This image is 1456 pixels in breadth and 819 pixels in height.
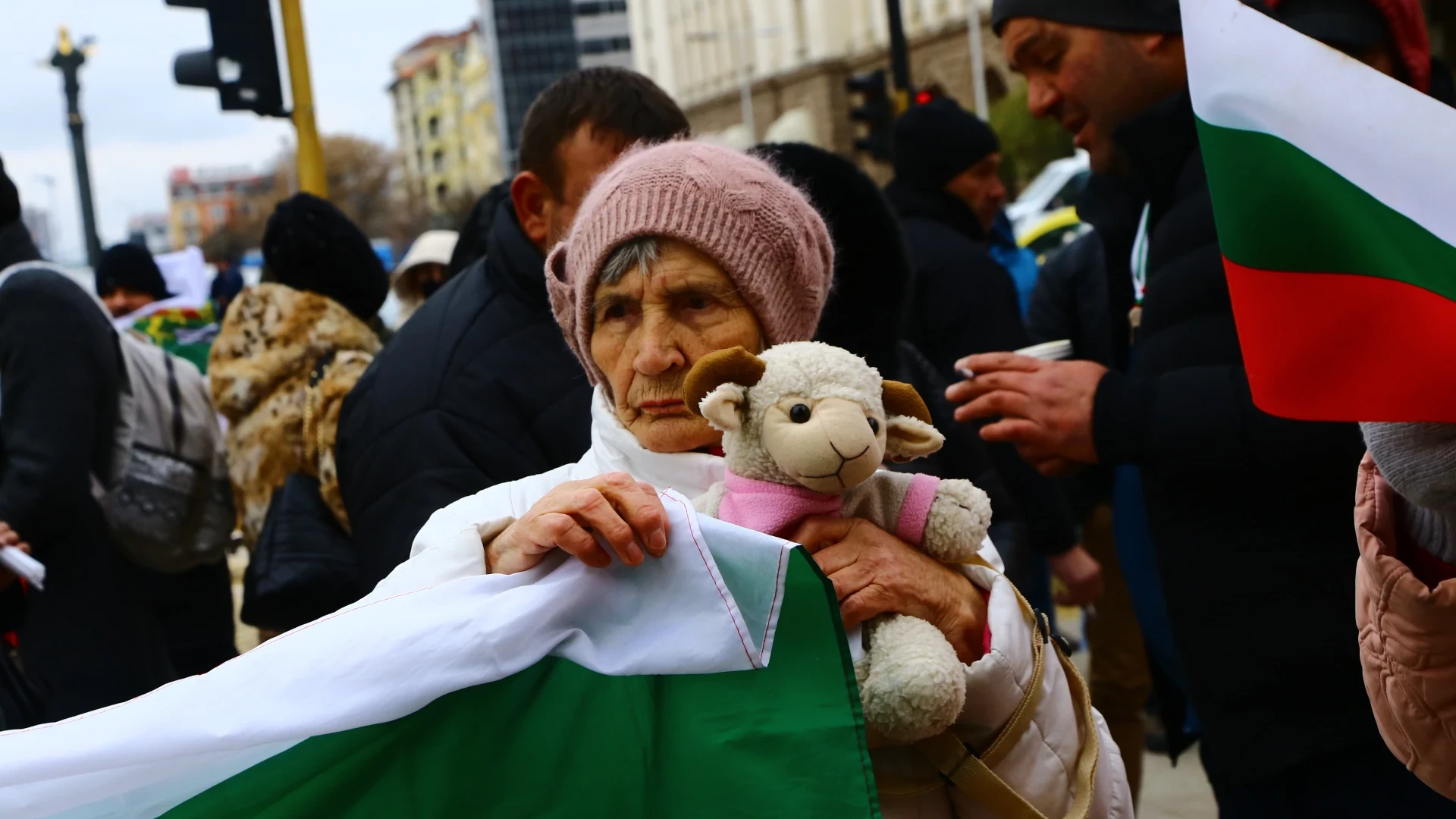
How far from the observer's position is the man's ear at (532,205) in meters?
3.06

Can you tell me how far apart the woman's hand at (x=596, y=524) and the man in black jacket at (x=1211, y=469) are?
1.13m

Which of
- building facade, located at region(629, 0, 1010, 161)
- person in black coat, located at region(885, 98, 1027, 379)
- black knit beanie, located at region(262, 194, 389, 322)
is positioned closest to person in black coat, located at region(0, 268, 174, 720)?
black knit beanie, located at region(262, 194, 389, 322)

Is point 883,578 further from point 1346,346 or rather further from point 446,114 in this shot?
point 446,114

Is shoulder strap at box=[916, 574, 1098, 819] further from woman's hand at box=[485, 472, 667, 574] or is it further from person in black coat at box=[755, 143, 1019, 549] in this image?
person in black coat at box=[755, 143, 1019, 549]

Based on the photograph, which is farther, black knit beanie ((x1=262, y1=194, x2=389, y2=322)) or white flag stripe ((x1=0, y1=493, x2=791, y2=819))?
black knit beanie ((x1=262, y1=194, x2=389, y2=322))

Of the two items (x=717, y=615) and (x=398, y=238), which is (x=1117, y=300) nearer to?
(x=717, y=615)

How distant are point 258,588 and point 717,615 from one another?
7.24 ft

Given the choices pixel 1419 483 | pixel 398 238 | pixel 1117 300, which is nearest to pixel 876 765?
pixel 1419 483

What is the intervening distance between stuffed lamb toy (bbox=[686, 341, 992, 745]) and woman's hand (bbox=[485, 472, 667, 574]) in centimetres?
14

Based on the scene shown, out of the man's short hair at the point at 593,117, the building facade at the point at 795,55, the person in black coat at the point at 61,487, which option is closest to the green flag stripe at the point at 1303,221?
the man's short hair at the point at 593,117

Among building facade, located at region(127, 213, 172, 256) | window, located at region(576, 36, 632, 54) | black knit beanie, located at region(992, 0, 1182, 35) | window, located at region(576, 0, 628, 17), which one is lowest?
building facade, located at region(127, 213, 172, 256)

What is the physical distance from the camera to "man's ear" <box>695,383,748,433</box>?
176cm

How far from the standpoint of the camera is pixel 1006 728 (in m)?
1.87

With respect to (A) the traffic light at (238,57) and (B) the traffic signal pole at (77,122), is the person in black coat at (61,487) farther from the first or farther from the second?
(B) the traffic signal pole at (77,122)
